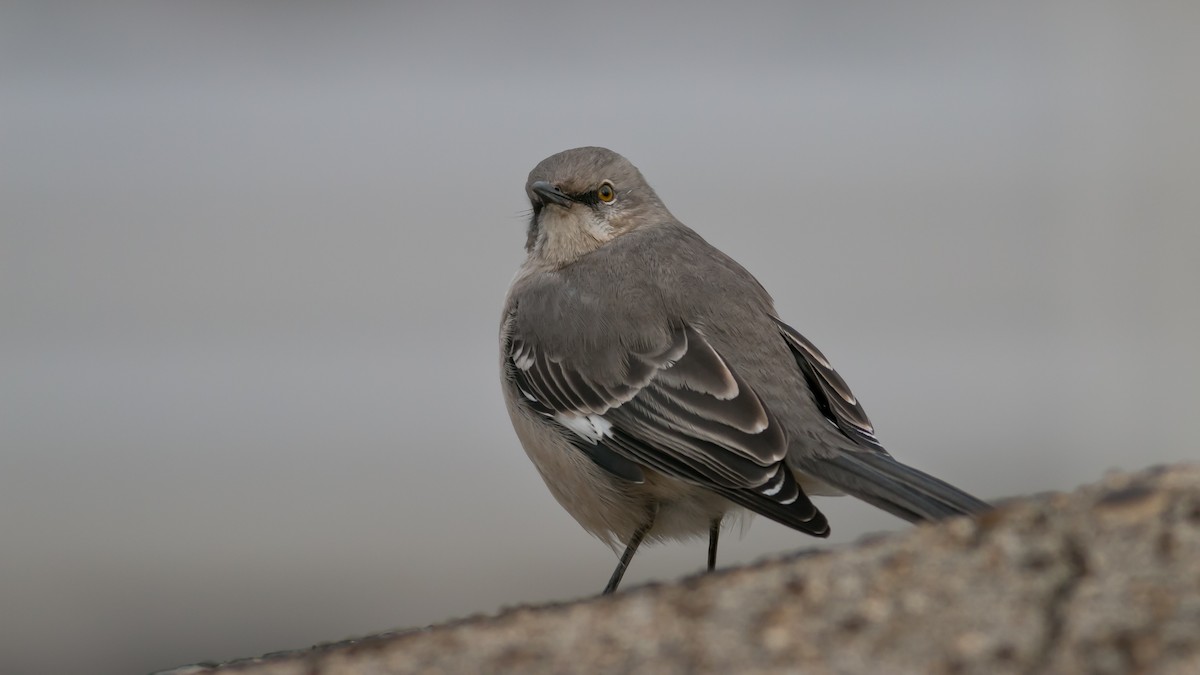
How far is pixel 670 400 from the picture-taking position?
417 cm

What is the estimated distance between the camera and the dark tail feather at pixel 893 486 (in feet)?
11.0

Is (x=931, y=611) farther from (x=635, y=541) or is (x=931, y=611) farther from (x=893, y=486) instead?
(x=635, y=541)

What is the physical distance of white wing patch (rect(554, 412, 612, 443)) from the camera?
429 centimetres

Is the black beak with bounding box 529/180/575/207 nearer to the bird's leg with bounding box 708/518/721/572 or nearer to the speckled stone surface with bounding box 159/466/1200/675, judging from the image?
the bird's leg with bounding box 708/518/721/572

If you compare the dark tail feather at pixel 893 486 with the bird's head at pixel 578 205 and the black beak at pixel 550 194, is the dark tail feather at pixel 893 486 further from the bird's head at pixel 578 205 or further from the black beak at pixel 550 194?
the black beak at pixel 550 194

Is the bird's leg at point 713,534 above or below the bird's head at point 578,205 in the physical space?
below

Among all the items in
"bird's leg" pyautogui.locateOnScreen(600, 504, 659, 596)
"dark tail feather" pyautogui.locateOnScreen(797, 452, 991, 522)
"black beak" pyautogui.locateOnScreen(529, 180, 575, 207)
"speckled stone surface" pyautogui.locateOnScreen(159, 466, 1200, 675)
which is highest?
"black beak" pyautogui.locateOnScreen(529, 180, 575, 207)

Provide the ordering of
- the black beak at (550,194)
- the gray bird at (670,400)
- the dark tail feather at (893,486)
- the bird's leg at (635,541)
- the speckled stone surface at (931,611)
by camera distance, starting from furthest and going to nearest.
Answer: the black beak at (550,194), the bird's leg at (635,541), the gray bird at (670,400), the dark tail feather at (893,486), the speckled stone surface at (931,611)

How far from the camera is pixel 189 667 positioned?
3320 millimetres

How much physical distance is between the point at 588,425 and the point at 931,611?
2.51 m

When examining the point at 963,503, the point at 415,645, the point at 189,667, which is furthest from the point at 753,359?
the point at 415,645

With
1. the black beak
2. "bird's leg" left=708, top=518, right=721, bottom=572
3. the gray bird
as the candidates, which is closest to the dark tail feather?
the gray bird

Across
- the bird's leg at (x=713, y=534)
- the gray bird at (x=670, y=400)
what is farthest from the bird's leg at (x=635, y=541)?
the bird's leg at (x=713, y=534)

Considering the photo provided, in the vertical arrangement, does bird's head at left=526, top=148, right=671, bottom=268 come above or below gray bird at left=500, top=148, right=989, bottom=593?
above
